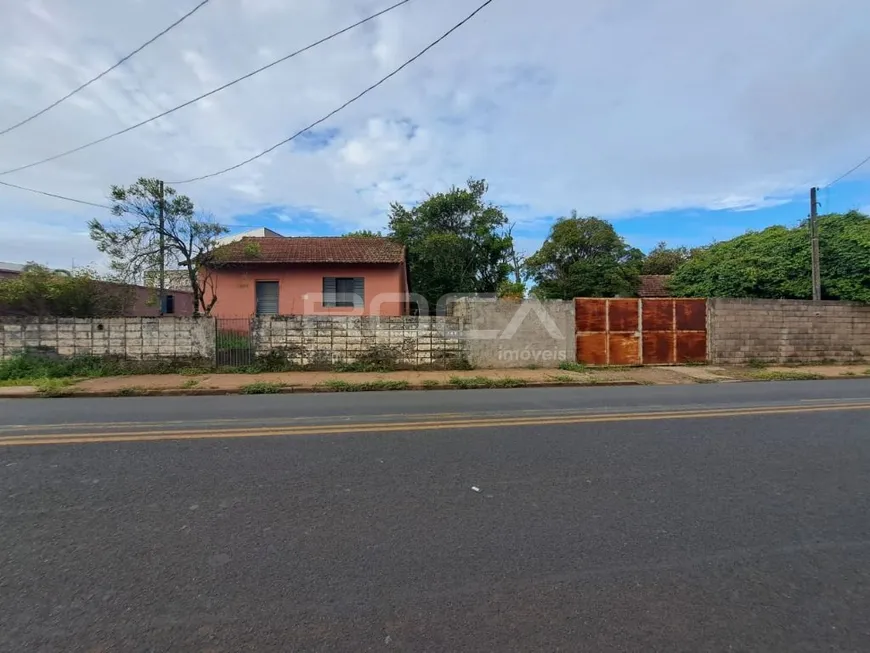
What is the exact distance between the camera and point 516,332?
41.2 ft

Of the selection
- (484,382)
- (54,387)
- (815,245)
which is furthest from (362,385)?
(815,245)

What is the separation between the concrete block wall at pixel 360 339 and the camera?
38.2 ft

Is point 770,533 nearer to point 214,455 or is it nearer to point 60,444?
point 214,455

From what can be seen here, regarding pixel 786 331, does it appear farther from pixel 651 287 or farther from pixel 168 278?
pixel 168 278

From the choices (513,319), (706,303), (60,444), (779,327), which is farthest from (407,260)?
(60,444)

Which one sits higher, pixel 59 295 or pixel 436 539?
pixel 59 295

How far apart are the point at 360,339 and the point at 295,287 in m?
8.53

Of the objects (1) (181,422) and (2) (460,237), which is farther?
(2) (460,237)

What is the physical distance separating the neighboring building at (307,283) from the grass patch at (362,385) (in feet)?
31.8

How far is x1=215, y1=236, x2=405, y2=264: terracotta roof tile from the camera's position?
60.7 feet

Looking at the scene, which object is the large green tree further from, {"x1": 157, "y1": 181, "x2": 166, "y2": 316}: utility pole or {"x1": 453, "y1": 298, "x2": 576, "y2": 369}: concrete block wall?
{"x1": 157, "y1": 181, "x2": 166, "y2": 316}: utility pole

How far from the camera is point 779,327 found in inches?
541

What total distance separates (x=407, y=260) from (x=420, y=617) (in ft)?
72.3

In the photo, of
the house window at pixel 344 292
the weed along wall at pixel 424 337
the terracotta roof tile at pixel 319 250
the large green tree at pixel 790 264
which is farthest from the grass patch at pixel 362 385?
the large green tree at pixel 790 264
